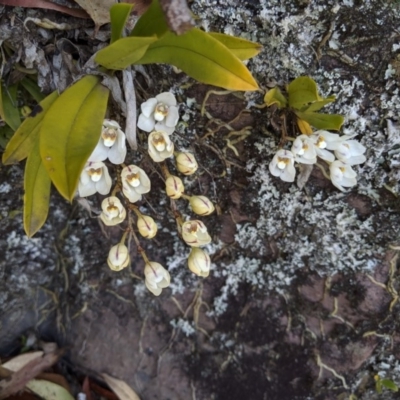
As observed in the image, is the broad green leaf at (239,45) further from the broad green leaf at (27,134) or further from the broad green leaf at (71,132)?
the broad green leaf at (27,134)

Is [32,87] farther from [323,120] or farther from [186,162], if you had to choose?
[323,120]

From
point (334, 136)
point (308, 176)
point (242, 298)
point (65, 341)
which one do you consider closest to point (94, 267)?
point (65, 341)

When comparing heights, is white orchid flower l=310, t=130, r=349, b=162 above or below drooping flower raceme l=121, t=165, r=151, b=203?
above

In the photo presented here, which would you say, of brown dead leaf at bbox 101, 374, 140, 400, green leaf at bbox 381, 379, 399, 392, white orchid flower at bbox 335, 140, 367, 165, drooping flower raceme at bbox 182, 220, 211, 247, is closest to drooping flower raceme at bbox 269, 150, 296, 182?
white orchid flower at bbox 335, 140, 367, 165

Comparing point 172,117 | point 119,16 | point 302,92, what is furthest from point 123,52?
point 302,92

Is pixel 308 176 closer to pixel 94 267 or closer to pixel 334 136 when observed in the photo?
pixel 334 136

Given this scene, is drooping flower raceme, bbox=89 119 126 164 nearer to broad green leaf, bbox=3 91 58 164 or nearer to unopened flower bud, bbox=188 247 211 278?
broad green leaf, bbox=3 91 58 164

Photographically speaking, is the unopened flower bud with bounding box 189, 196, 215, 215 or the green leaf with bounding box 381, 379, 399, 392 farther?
the green leaf with bounding box 381, 379, 399, 392
